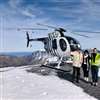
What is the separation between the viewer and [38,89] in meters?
14.9

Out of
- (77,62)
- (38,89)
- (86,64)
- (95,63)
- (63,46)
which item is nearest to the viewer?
(38,89)

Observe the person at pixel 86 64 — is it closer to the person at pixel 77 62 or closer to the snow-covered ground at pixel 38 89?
the person at pixel 77 62

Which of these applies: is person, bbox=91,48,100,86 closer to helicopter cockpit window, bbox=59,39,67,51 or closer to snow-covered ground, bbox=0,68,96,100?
snow-covered ground, bbox=0,68,96,100

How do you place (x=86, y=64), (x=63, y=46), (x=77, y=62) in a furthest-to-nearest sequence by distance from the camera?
1. (x=63, y=46)
2. (x=86, y=64)
3. (x=77, y=62)

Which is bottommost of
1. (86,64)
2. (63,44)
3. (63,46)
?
(86,64)

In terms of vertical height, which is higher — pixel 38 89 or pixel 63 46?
pixel 63 46

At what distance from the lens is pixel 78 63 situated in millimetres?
17562

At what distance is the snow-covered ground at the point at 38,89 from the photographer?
43.9ft

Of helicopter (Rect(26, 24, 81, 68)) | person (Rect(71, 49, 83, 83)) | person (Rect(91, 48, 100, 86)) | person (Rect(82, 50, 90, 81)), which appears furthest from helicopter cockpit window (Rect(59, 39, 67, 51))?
person (Rect(91, 48, 100, 86))

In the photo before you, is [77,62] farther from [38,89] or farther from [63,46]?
[63,46]

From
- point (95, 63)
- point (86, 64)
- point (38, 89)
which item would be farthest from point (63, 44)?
point (38, 89)

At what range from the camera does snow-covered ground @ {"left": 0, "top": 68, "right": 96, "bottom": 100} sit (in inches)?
527

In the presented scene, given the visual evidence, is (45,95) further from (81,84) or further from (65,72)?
(65,72)

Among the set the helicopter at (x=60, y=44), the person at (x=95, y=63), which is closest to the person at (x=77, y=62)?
the person at (x=95, y=63)
